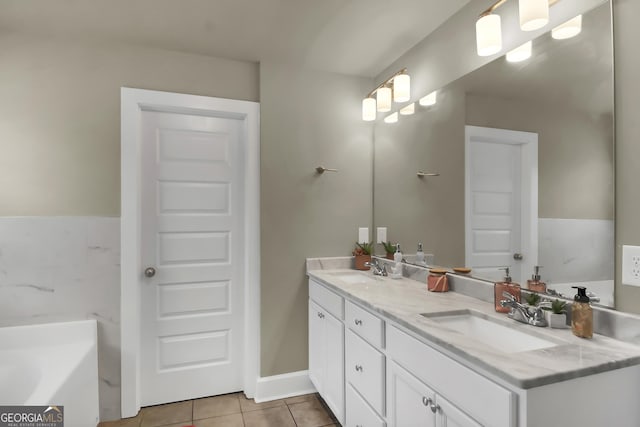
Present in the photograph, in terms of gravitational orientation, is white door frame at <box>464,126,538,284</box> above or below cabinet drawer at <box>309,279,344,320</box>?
above

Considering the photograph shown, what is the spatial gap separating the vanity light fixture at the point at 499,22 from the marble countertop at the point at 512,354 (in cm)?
120

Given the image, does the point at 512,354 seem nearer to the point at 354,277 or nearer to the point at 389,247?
the point at 354,277

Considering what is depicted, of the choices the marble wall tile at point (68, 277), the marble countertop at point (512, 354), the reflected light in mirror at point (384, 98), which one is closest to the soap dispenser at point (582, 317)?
the marble countertop at point (512, 354)

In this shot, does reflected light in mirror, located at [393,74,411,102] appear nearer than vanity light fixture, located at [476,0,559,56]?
No

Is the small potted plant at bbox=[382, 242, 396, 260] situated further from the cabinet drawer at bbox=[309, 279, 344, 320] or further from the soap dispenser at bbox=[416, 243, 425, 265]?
the cabinet drawer at bbox=[309, 279, 344, 320]

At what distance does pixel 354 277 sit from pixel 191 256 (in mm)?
1199

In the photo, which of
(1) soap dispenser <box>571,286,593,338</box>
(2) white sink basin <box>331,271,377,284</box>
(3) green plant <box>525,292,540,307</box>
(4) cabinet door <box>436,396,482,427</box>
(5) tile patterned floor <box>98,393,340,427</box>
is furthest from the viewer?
(2) white sink basin <box>331,271,377,284</box>

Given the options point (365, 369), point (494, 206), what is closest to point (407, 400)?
point (365, 369)

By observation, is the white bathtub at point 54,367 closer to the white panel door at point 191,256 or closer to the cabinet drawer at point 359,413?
the white panel door at point 191,256

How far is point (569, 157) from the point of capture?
1.37m

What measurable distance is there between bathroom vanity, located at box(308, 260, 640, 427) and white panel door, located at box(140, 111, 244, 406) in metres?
0.92

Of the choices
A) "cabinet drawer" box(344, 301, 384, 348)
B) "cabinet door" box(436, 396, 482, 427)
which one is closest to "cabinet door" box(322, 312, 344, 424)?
"cabinet drawer" box(344, 301, 384, 348)

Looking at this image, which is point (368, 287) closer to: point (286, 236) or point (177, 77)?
point (286, 236)

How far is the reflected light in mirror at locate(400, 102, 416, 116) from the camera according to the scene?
2.32 metres
